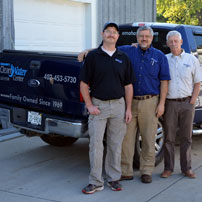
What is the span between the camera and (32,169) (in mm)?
5875

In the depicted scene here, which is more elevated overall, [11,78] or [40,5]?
[40,5]

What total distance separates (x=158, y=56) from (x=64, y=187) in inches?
74.9

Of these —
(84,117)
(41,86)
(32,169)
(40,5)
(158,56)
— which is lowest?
(32,169)

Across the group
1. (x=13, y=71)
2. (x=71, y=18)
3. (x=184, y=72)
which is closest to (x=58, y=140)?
(x=13, y=71)

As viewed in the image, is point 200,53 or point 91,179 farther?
point 200,53

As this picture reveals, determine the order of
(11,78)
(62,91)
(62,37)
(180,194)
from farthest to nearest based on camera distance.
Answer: (62,37) → (11,78) → (62,91) → (180,194)

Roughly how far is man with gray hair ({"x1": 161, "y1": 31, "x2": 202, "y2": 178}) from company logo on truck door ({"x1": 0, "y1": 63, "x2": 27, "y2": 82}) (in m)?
1.89

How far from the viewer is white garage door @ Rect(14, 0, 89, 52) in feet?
30.9

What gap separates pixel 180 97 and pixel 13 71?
7.21 ft

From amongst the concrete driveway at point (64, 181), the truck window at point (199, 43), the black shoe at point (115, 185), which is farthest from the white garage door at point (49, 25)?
the black shoe at point (115, 185)

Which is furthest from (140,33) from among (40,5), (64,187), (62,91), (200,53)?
(40,5)

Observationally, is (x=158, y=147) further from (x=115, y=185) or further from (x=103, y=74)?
(x=103, y=74)

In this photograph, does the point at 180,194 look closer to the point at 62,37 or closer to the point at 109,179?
the point at 109,179

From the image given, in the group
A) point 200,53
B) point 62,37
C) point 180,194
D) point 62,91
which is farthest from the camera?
point 62,37
